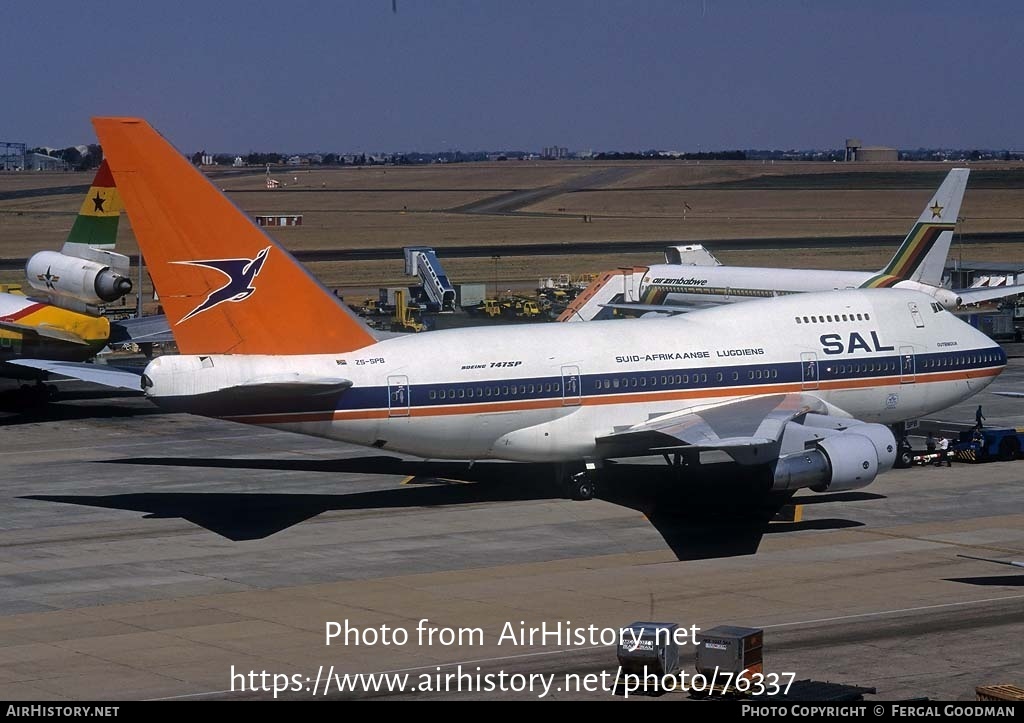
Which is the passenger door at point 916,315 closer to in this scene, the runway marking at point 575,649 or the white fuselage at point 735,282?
the runway marking at point 575,649

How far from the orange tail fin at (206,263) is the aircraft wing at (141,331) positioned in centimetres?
2524

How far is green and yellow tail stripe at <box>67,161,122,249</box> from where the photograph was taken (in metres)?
62.4

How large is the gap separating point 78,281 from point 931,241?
140 ft

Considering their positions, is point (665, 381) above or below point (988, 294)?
below

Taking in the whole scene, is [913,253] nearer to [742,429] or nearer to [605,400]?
[605,400]

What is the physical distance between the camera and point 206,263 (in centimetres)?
3844

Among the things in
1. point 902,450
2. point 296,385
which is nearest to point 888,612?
point 296,385

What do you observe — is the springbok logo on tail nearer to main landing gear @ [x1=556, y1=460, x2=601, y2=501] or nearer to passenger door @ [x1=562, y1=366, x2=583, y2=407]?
passenger door @ [x1=562, y1=366, x2=583, y2=407]

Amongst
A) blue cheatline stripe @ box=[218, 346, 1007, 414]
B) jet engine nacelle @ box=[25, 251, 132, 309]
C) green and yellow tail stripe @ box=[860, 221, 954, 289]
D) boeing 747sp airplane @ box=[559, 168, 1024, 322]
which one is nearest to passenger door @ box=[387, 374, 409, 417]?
blue cheatline stripe @ box=[218, 346, 1007, 414]

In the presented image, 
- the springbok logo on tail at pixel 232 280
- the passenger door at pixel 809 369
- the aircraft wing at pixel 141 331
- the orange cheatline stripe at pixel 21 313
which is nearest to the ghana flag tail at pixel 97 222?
the orange cheatline stripe at pixel 21 313

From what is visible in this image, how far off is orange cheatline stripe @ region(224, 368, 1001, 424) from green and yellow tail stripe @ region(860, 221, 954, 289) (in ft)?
95.4
